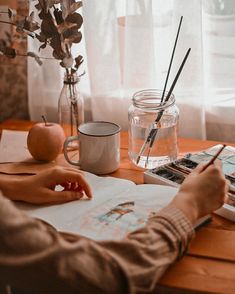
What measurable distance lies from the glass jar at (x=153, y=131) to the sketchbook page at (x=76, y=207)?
141mm

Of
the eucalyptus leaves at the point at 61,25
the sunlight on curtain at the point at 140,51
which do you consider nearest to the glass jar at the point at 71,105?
the eucalyptus leaves at the point at 61,25

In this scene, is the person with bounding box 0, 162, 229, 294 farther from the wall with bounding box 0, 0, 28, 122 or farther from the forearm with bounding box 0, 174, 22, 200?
the wall with bounding box 0, 0, 28, 122

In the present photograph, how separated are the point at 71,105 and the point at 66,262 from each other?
27.4 inches

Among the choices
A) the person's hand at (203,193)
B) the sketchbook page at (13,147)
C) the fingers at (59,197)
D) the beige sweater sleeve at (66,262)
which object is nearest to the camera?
the beige sweater sleeve at (66,262)

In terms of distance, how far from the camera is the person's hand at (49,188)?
39.2 inches

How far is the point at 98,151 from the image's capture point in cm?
116

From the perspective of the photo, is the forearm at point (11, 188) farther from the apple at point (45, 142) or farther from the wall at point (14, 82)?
the wall at point (14, 82)

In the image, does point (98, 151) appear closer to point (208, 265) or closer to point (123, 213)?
point (123, 213)

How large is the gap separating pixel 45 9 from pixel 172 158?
1.52 feet

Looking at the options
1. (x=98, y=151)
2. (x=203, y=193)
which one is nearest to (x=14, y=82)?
(x=98, y=151)

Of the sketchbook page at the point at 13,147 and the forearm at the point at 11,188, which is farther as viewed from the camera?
the sketchbook page at the point at 13,147

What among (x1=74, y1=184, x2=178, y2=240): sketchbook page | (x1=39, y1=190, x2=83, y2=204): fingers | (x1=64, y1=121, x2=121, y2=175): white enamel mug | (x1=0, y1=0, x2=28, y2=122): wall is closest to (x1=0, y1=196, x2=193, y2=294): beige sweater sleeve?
(x1=74, y1=184, x2=178, y2=240): sketchbook page

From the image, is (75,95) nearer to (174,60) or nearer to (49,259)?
(174,60)

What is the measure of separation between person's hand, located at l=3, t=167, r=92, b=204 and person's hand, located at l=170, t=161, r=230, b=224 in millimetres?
216
